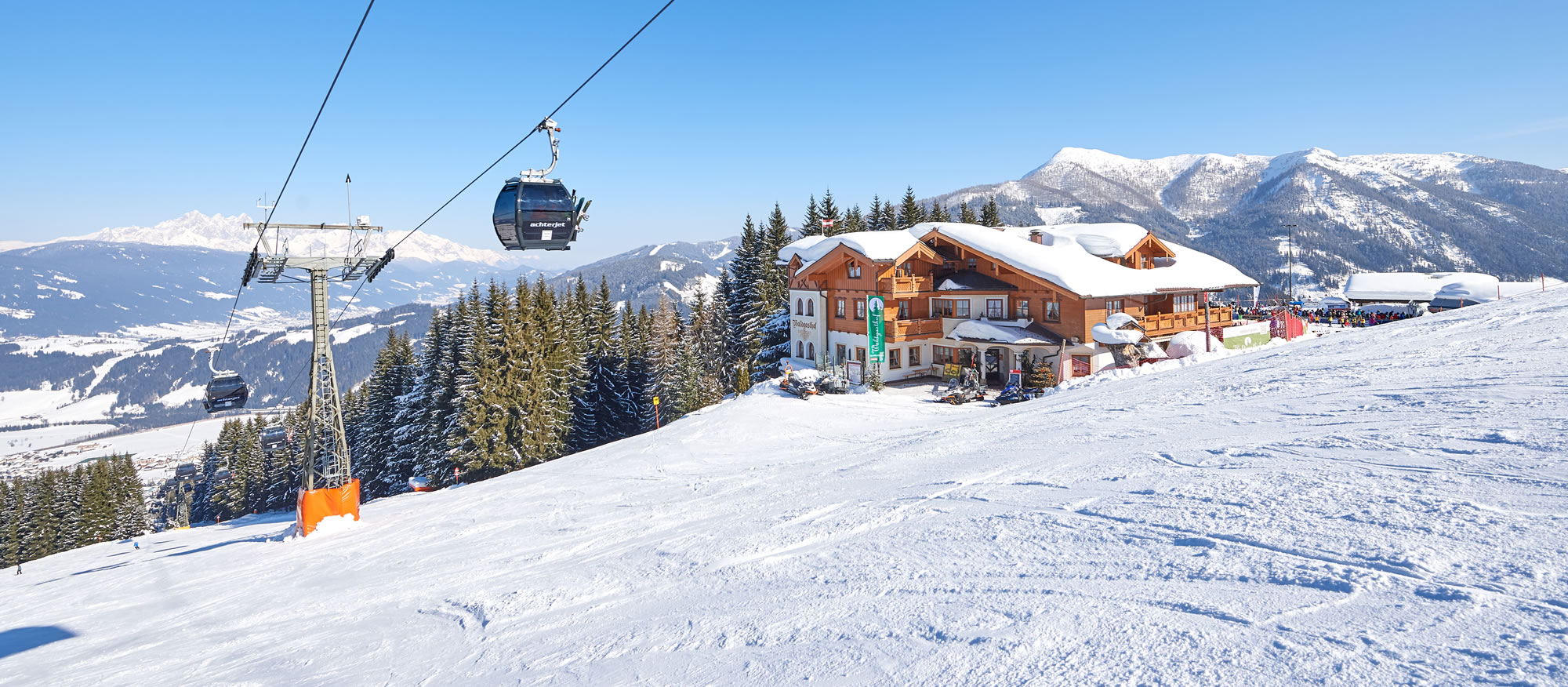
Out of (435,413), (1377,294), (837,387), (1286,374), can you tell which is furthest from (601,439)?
(1377,294)

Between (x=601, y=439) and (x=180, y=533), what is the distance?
26402 mm

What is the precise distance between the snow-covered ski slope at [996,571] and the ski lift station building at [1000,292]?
16.6 metres

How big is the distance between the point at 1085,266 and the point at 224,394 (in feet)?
117

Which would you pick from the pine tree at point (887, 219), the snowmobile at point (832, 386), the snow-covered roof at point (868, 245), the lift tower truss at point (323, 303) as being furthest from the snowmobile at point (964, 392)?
the pine tree at point (887, 219)

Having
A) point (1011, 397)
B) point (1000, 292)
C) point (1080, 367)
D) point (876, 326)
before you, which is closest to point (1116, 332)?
point (1080, 367)

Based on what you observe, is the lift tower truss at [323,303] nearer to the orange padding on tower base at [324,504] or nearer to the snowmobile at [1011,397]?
the orange padding on tower base at [324,504]

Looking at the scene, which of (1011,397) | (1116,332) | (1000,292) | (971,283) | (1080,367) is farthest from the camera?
(971,283)

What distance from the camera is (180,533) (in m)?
25.4

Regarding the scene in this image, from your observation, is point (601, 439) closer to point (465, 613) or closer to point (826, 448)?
point (826, 448)

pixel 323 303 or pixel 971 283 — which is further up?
pixel 971 283

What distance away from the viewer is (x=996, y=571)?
21.0 feet

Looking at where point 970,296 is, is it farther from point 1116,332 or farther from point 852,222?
point 852,222

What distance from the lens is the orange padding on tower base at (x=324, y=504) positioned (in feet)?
57.4

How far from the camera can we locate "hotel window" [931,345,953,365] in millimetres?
35938
